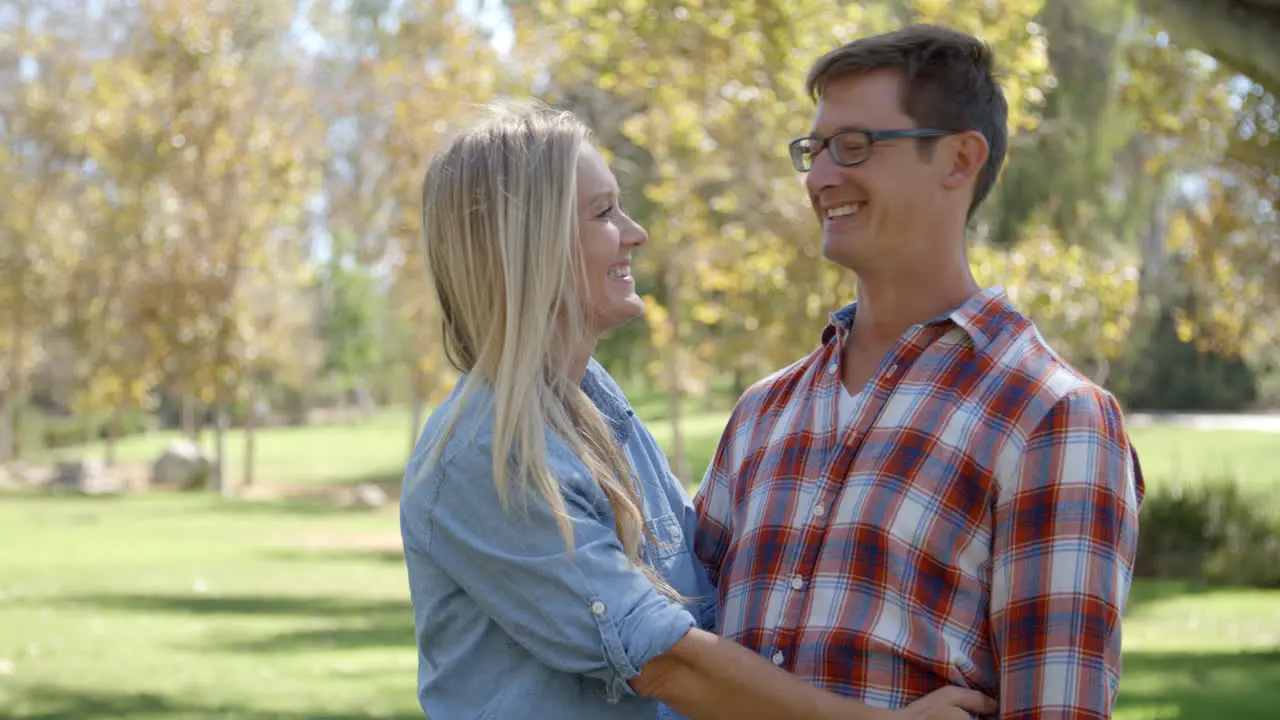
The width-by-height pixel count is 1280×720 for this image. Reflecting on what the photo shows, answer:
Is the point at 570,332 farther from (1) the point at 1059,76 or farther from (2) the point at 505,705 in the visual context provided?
(1) the point at 1059,76

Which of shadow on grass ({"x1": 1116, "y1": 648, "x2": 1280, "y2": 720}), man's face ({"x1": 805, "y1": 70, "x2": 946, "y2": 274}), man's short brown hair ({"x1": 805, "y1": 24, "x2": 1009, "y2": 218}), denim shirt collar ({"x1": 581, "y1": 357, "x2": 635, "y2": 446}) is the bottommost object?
shadow on grass ({"x1": 1116, "y1": 648, "x2": 1280, "y2": 720})

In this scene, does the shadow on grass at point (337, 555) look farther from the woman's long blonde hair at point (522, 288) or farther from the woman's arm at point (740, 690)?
the woman's arm at point (740, 690)

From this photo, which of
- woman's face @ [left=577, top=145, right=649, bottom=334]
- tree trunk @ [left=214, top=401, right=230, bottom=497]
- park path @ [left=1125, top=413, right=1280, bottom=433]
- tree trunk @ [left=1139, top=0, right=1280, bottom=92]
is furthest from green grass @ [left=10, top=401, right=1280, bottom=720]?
park path @ [left=1125, top=413, right=1280, bottom=433]

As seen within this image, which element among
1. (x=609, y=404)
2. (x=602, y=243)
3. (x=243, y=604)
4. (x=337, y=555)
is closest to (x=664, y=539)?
(x=609, y=404)

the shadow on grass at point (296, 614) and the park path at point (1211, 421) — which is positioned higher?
the park path at point (1211, 421)

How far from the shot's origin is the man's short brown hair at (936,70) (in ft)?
9.53

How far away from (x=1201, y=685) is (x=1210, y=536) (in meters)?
8.24

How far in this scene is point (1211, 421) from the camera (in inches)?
1449

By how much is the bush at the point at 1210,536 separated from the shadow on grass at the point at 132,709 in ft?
35.2

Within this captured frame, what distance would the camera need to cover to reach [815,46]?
1121 cm

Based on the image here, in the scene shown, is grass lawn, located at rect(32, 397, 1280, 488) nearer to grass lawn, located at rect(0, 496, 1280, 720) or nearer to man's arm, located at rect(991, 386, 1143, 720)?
grass lawn, located at rect(0, 496, 1280, 720)

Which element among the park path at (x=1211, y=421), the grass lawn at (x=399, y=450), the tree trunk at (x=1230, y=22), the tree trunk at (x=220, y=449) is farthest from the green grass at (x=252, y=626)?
the park path at (x=1211, y=421)

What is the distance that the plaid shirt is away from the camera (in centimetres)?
251

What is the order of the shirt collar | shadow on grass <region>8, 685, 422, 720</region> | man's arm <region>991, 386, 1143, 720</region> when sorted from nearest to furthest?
1. man's arm <region>991, 386, 1143, 720</region>
2. the shirt collar
3. shadow on grass <region>8, 685, 422, 720</region>
